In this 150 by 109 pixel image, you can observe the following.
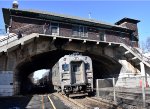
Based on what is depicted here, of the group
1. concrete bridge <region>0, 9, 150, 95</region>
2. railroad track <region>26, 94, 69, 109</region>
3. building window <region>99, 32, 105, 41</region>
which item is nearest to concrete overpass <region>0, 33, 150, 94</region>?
concrete bridge <region>0, 9, 150, 95</region>

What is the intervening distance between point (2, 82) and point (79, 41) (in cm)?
1014

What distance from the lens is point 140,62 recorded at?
27391 millimetres

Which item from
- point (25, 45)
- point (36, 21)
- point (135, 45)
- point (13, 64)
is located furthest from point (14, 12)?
point (135, 45)

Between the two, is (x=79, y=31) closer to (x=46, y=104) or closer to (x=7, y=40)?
(x=7, y=40)

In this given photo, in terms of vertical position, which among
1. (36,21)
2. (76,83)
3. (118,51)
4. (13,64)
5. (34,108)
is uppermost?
(36,21)

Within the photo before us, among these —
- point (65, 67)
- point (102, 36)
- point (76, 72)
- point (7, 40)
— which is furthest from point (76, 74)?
point (102, 36)

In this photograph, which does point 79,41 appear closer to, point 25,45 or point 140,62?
point 25,45

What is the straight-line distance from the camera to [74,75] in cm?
1958

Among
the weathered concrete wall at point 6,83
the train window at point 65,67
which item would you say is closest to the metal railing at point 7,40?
the weathered concrete wall at point 6,83

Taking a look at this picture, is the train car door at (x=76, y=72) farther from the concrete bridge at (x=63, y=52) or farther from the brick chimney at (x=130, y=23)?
the brick chimney at (x=130, y=23)

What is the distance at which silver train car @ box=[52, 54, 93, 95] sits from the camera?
18.8m

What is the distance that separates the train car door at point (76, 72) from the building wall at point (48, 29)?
8.20 metres

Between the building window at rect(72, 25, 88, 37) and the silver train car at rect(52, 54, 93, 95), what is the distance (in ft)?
31.5

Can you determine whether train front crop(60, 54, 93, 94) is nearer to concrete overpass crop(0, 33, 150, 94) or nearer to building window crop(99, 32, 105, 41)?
concrete overpass crop(0, 33, 150, 94)
